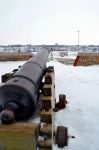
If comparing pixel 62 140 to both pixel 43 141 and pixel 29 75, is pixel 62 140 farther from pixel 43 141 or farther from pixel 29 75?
pixel 29 75

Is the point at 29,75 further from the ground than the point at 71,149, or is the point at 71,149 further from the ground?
the point at 29,75

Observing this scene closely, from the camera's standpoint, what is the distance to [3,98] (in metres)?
4.25

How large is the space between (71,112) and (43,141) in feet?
7.89

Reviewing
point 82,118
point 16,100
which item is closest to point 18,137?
point 16,100

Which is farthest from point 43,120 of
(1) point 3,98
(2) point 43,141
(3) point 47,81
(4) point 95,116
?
(4) point 95,116

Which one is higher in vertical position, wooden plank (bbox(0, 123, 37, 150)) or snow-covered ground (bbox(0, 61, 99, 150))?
wooden plank (bbox(0, 123, 37, 150))

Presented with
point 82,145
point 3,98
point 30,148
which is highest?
point 3,98

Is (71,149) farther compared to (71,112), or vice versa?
(71,112)

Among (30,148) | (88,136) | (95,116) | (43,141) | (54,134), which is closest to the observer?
(30,148)

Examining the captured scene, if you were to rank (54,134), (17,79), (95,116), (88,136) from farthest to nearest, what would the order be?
(95,116) → (88,136) → (54,134) → (17,79)

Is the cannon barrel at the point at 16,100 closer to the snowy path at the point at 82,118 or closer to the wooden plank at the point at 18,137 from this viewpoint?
the wooden plank at the point at 18,137

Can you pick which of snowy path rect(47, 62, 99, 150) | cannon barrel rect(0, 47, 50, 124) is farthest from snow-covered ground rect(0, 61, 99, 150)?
cannon barrel rect(0, 47, 50, 124)

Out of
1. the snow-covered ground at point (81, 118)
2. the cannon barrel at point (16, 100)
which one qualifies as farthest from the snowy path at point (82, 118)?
the cannon barrel at point (16, 100)

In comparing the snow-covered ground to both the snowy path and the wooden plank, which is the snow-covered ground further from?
the wooden plank
